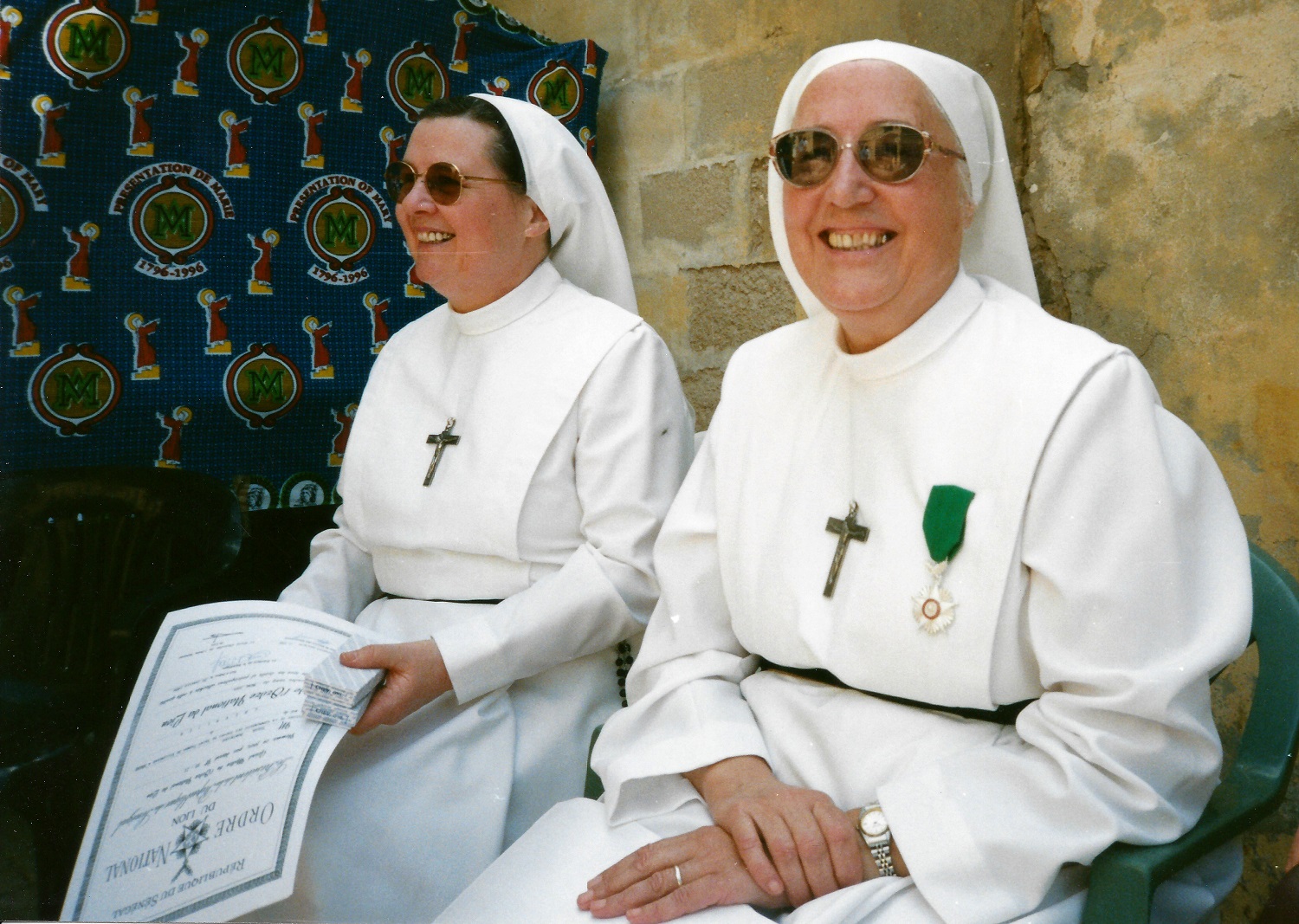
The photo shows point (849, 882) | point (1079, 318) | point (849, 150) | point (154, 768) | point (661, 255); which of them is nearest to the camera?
point (849, 882)

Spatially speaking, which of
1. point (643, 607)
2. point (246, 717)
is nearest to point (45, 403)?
point (246, 717)

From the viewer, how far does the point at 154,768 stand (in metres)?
1.47

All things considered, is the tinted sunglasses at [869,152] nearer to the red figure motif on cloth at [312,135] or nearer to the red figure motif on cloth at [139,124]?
the red figure motif on cloth at [312,135]

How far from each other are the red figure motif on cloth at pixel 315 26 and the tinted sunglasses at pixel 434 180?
8.7 inches

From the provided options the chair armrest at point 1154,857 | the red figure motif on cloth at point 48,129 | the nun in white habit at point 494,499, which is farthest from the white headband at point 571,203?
the chair armrest at point 1154,857

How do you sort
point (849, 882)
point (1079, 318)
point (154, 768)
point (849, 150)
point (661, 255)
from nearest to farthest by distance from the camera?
1. point (849, 882)
2. point (849, 150)
3. point (154, 768)
4. point (1079, 318)
5. point (661, 255)

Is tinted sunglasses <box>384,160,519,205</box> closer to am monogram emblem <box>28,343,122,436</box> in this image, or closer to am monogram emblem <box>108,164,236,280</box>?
am monogram emblem <box>108,164,236,280</box>

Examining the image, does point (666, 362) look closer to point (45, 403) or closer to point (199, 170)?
point (199, 170)

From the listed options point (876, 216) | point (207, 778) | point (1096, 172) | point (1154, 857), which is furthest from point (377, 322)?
point (1154, 857)

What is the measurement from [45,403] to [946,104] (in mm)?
1368

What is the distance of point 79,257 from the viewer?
56.1 inches

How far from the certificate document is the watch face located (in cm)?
78

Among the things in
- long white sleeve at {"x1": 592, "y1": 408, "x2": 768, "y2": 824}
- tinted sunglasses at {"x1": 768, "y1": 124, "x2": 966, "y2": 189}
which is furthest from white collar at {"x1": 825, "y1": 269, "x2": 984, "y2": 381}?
long white sleeve at {"x1": 592, "y1": 408, "x2": 768, "y2": 824}

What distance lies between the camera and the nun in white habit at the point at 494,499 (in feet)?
5.63
